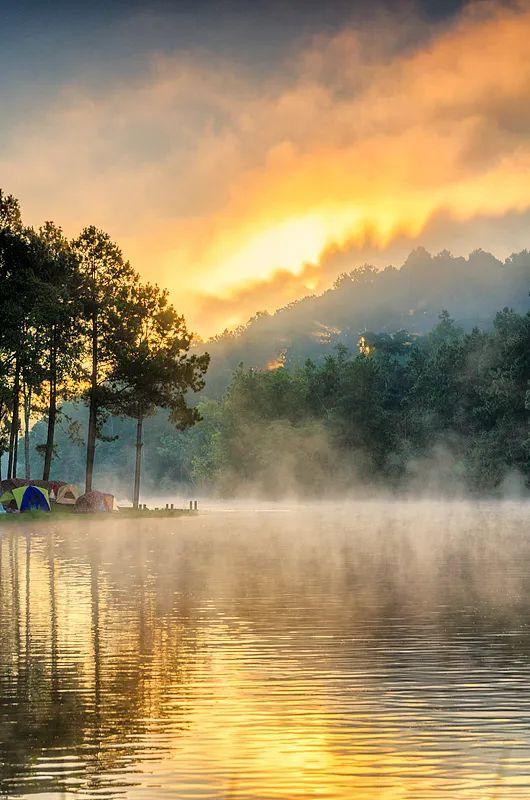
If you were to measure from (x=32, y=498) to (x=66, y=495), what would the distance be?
944 cm

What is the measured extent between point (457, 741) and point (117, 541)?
50877 millimetres

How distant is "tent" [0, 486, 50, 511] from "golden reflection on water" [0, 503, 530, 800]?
48.1 meters

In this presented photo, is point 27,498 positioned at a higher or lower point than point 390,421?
lower

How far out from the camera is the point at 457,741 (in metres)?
15.3

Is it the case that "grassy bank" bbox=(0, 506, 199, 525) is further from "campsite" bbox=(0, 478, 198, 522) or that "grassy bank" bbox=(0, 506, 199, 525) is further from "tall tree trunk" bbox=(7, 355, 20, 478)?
"tall tree trunk" bbox=(7, 355, 20, 478)

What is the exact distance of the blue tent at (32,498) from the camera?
301 ft

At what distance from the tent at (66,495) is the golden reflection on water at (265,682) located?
58466 mm

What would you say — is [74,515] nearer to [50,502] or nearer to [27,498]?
[27,498]

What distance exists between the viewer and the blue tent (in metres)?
91.8

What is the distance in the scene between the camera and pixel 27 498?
9300 cm

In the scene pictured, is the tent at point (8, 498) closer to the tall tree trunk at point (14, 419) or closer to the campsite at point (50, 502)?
the campsite at point (50, 502)

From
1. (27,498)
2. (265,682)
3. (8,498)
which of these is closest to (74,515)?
(27,498)

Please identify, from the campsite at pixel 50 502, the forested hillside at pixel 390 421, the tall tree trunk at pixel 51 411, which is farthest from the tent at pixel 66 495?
the forested hillside at pixel 390 421

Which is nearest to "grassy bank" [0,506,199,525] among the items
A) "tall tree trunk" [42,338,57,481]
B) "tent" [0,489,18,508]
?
"tent" [0,489,18,508]
